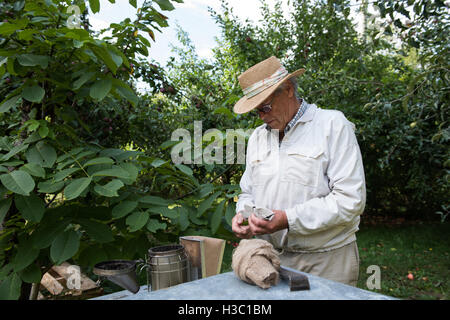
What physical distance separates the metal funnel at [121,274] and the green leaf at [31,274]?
610 millimetres

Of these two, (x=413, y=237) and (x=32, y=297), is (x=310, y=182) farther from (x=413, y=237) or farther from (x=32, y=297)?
(x=413, y=237)

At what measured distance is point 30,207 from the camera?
5.46 ft

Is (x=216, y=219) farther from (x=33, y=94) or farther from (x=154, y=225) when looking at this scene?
(x=33, y=94)

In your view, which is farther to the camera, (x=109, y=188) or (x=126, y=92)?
(x=126, y=92)

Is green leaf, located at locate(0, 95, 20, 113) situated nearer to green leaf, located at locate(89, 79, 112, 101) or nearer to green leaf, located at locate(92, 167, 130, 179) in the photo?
green leaf, located at locate(89, 79, 112, 101)

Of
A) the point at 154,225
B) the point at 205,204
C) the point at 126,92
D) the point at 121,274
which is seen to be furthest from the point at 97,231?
the point at 126,92

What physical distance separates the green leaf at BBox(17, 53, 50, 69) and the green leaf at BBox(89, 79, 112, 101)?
0.23 meters

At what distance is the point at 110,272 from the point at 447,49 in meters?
2.82

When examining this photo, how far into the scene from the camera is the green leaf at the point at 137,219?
1.73 m

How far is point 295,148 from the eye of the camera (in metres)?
1.77

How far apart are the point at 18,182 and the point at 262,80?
4.01 ft

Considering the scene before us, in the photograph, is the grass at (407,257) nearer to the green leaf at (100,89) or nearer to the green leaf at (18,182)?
the green leaf at (100,89)

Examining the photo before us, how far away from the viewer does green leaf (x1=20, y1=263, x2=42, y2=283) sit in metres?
1.78

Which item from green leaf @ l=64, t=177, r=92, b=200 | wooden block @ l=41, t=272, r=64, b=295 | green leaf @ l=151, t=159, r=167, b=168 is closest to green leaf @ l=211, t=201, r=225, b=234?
green leaf @ l=151, t=159, r=167, b=168
